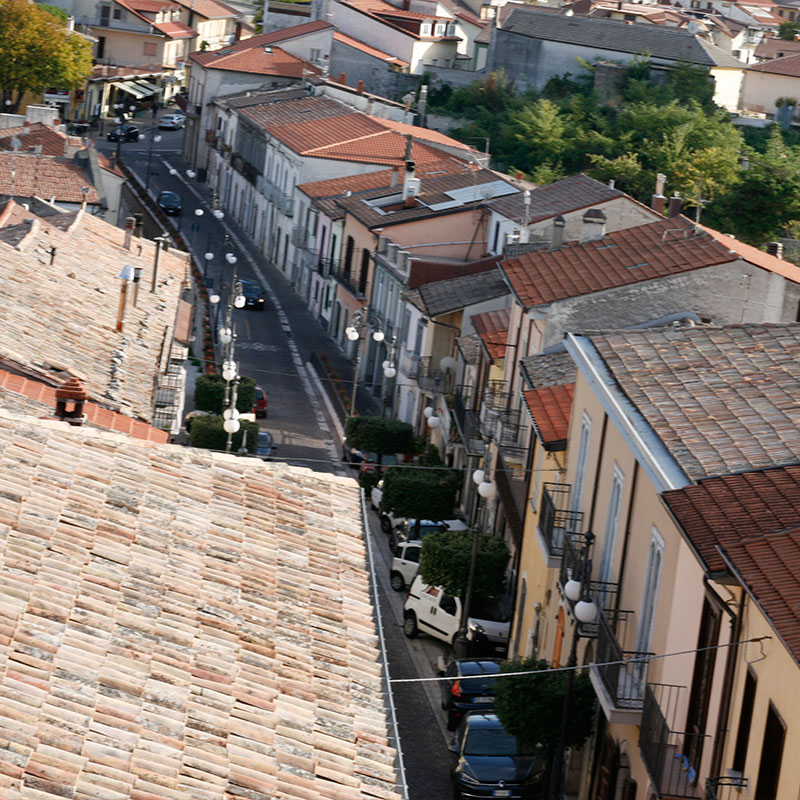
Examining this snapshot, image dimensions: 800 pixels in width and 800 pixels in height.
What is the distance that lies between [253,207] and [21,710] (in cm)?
7838

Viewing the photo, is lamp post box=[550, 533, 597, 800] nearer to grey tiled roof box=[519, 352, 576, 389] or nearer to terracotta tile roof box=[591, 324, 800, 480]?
terracotta tile roof box=[591, 324, 800, 480]

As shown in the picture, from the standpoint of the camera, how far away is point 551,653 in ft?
89.4

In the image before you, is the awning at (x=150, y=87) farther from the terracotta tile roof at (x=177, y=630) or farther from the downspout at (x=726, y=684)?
the downspout at (x=726, y=684)

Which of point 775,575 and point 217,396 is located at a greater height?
point 775,575

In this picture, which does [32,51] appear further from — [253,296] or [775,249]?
[775,249]

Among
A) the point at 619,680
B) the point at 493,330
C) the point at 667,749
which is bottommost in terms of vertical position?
the point at 493,330

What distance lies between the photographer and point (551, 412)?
95.0 feet

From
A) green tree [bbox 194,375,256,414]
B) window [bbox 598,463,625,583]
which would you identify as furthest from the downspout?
green tree [bbox 194,375,256,414]

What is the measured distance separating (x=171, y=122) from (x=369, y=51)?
70.5 ft

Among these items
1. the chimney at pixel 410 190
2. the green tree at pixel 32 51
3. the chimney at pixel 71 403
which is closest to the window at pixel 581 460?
the chimney at pixel 71 403

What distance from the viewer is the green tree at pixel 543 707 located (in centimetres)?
2353

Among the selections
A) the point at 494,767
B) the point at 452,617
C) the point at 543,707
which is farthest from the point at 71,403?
the point at 452,617

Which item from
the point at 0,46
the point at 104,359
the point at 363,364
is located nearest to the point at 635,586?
the point at 104,359

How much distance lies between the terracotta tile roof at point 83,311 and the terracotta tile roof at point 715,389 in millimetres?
8015
